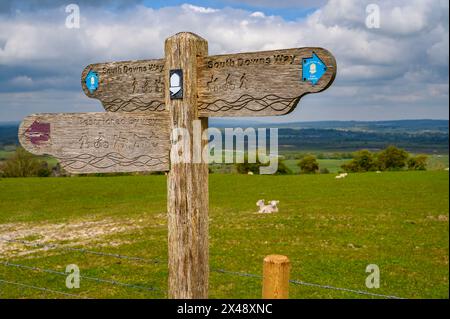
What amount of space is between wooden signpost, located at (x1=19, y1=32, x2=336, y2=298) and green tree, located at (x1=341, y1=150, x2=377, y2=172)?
6980 centimetres

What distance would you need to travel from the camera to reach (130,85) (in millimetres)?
5160

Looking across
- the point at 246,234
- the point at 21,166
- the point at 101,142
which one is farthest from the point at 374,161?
the point at 101,142

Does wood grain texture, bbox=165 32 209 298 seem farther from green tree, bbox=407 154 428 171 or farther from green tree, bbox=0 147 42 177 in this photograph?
green tree, bbox=407 154 428 171

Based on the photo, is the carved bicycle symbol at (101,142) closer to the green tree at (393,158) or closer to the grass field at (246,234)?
the grass field at (246,234)

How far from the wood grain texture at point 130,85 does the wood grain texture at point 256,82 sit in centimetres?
53

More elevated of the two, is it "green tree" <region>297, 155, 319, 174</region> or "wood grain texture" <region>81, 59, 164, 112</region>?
"wood grain texture" <region>81, 59, 164, 112</region>

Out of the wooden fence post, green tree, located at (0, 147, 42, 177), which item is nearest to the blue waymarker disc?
the wooden fence post

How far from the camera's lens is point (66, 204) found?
2777cm

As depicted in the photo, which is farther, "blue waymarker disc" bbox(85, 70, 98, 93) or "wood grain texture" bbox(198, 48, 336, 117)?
"blue waymarker disc" bbox(85, 70, 98, 93)

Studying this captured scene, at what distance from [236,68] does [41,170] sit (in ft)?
157

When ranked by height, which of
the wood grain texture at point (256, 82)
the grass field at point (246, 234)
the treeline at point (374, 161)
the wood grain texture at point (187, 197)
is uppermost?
the wood grain texture at point (256, 82)

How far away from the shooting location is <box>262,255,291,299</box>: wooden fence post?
14.0 ft

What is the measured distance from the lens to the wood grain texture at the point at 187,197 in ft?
15.2

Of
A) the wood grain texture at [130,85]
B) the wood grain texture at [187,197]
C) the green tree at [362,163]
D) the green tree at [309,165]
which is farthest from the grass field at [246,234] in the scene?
the green tree at [362,163]
